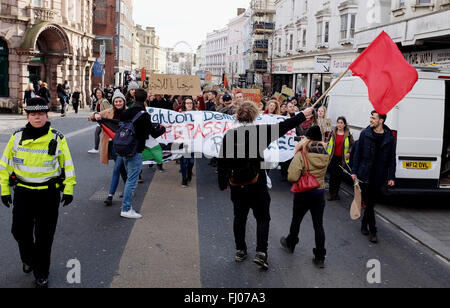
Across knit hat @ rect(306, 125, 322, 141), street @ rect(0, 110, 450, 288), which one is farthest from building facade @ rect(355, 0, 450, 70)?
knit hat @ rect(306, 125, 322, 141)

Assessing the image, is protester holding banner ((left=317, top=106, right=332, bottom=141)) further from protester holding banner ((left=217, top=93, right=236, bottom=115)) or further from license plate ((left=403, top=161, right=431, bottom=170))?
license plate ((left=403, top=161, right=431, bottom=170))

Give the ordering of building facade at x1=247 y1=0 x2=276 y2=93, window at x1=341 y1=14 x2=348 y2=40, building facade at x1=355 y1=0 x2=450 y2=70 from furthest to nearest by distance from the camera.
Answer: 1. building facade at x1=247 y1=0 x2=276 y2=93
2. window at x1=341 y1=14 x2=348 y2=40
3. building facade at x1=355 y1=0 x2=450 y2=70

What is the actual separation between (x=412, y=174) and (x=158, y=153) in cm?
462

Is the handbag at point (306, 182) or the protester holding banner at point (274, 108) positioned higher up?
the protester holding banner at point (274, 108)

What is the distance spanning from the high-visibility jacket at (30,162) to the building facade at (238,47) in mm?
79043

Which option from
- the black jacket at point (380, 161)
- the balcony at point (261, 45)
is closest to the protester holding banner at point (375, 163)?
the black jacket at point (380, 161)

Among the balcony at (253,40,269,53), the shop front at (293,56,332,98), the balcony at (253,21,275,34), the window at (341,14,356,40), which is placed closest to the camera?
the window at (341,14,356,40)

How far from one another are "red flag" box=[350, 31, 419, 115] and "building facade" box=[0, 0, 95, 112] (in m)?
23.1

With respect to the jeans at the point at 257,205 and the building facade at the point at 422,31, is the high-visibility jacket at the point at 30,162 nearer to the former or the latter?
the jeans at the point at 257,205

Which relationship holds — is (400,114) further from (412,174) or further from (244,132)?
(244,132)

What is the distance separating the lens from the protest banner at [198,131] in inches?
405

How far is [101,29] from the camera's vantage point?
5888 centimetres

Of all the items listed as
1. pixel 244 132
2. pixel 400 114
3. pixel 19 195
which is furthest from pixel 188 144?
pixel 19 195

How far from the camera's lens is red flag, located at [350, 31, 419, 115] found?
612cm
